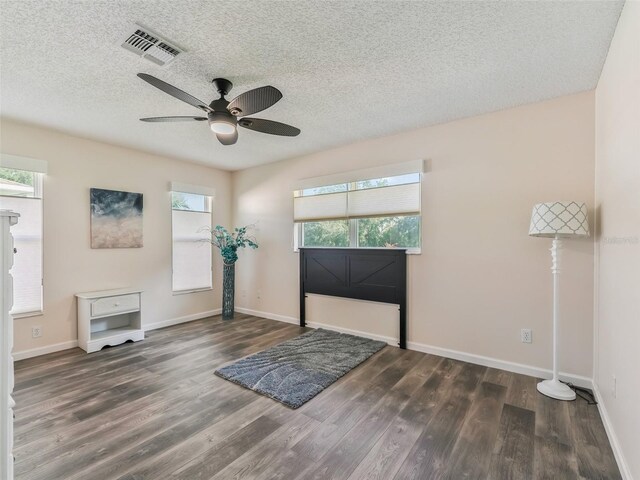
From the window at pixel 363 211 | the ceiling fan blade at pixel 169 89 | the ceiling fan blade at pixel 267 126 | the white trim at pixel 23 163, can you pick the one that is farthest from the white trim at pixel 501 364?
the white trim at pixel 23 163

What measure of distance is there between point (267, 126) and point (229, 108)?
40 centimetres

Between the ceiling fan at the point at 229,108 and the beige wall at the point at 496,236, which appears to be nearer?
the ceiling fan at the point at 229,108

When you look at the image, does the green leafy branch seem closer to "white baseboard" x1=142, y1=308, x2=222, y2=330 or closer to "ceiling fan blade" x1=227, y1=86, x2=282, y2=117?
"white baseboard" x1=142, y1=308, x2=222, y2=330

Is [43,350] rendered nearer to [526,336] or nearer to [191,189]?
[191,189]

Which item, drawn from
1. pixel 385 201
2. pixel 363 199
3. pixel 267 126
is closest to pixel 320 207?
pixel 363 199

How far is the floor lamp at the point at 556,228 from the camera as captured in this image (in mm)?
2238

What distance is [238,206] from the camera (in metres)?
5.36

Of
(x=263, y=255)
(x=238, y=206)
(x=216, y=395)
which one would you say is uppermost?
(x=238, y=206)

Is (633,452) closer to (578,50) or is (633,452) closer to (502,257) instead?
(502,257)

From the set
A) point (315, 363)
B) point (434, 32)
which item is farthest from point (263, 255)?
point (434, 32)

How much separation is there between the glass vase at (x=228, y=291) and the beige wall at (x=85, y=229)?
56 cm

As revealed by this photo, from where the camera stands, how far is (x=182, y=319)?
4672 mm

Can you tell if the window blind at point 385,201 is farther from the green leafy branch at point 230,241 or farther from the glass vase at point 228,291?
the glass vase at point 228,291

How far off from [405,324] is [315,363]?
1.18m
